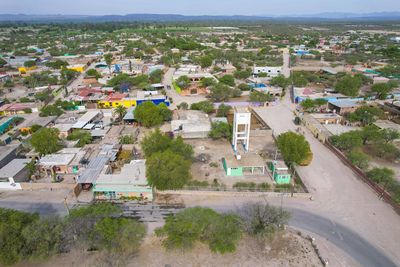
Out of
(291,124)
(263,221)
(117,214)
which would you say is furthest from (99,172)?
(291,124)

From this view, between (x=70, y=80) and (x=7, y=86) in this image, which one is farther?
(x=70, y=80)

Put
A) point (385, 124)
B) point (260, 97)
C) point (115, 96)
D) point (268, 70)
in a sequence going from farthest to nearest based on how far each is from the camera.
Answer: point (268, 70) → point (115, 96) → point (260, 97) → point (385, 124)

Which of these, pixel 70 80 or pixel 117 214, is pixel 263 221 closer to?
pixel 117 214

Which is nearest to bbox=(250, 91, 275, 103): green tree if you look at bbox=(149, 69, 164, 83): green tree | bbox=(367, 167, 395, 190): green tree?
bbox=(149, 69, 164, 83): green tree

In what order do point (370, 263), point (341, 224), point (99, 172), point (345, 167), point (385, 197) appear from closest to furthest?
point (370, 263), point (341, 224), point (385, 197), point (99, 172), point (345, 167)

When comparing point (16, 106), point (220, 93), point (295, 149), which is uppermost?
point (220, 93)

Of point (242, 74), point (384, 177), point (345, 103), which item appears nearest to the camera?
point (384, 177)

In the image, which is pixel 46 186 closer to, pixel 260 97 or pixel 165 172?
pixel 165 172

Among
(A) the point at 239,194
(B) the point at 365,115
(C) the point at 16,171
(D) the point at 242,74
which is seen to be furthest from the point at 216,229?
(D) the point at 242,74
